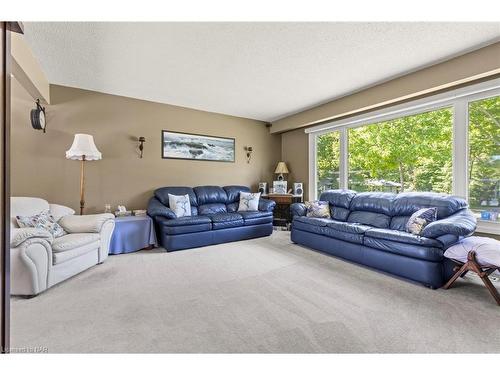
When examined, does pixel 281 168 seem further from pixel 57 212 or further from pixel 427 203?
pixel 57 212

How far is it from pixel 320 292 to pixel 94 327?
1935mm

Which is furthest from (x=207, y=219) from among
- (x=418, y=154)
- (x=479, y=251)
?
(x=418, y=154)

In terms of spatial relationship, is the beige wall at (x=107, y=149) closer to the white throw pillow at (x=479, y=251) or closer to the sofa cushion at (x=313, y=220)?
the sofa cushion at (x=313, y=220)

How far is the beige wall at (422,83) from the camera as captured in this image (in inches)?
101

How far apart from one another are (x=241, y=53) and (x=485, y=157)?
10.8ft

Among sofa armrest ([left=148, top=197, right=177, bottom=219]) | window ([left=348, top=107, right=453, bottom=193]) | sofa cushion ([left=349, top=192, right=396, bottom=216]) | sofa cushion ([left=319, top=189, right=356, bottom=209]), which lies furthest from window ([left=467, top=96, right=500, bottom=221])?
sofa armrest ([left=148, top=197, right=177, bottom=219])

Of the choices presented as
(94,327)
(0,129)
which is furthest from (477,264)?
(0,129)

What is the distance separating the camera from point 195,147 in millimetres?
4980

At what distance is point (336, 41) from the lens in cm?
246

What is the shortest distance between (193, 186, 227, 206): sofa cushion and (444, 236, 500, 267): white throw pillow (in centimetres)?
364

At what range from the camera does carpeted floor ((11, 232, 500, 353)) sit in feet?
5.15

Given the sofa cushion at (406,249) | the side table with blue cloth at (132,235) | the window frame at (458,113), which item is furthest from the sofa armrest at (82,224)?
the window frame at (458,113)

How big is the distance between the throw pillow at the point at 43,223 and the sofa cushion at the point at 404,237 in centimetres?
380
